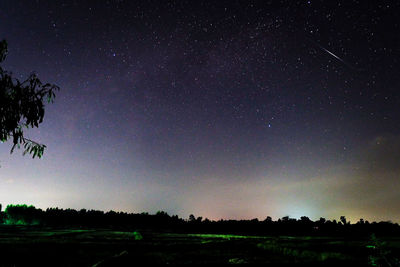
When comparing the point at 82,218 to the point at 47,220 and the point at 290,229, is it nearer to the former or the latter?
the point at 47,220

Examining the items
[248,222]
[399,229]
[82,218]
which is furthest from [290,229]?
[82,218]

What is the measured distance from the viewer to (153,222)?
3831cm

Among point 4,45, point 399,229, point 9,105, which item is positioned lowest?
point 399,229

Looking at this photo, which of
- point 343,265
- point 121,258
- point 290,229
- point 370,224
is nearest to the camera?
point 343,265

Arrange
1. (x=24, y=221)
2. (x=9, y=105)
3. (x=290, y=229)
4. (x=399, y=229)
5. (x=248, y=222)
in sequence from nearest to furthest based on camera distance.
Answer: (x=9, y=105)
(x=399, y=229)
(x=290, y=229)
(x=248, y=222)
(x=24, y=221)

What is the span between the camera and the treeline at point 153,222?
85.7 ft

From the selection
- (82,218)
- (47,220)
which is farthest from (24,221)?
(82,218)

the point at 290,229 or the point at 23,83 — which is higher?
the point at 23,83

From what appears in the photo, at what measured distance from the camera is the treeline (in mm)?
26109

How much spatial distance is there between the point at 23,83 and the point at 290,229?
73.8 ft

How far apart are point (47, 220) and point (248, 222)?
2635cm

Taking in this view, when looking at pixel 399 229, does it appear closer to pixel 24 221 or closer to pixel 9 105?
pixel 9 105

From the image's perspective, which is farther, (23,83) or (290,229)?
(290,229)

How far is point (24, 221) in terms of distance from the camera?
40.4 m
